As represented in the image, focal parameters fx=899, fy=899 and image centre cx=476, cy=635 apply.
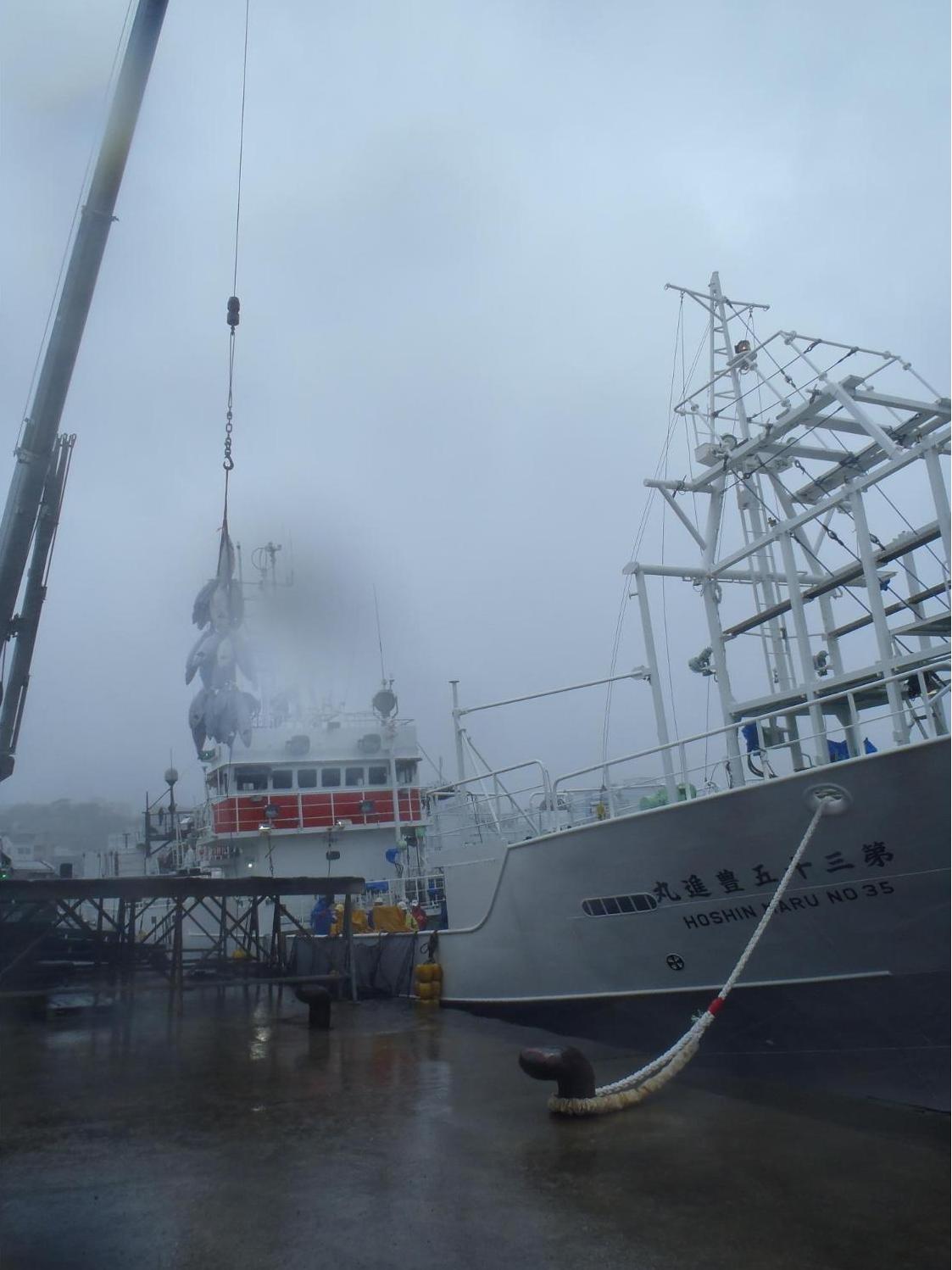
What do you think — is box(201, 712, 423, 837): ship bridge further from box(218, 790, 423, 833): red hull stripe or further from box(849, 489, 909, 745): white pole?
box(849, 489, 909, 745): white pole

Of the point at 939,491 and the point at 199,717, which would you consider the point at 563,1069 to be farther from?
the point at 199,717

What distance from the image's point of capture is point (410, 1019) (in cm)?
1452

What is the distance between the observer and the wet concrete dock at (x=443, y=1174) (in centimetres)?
528

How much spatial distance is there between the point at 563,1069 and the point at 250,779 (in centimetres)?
1482

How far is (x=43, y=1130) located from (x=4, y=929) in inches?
473

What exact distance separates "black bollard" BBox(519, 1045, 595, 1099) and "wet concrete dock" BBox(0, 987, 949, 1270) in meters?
0.30

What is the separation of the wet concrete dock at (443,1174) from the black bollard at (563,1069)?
0.98ft

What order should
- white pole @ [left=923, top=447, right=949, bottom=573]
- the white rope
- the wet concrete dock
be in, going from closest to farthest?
the wet concrete dock → the white rope → white pole @ [left=923, top=447, right=949, bottom=573]

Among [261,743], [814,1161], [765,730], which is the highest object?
[261,743]

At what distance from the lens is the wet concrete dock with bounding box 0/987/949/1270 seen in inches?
208

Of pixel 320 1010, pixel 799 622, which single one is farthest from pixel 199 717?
pixel 799 622

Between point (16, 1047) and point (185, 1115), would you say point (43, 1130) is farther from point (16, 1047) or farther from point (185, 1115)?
point (16, 1047)

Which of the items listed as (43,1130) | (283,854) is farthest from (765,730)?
(283,854)

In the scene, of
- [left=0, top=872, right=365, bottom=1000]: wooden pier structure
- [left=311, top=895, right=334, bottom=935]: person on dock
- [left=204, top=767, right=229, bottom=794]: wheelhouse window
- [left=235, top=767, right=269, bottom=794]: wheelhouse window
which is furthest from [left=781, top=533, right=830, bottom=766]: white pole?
[left=204, top=767, right=229, bottom=794]: wheelhouse window
